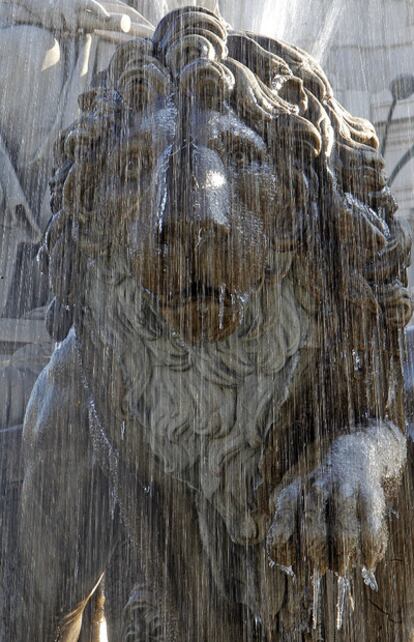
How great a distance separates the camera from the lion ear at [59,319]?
2.06 metres

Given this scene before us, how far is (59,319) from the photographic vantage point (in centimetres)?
209

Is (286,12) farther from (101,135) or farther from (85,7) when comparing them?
(101,135)

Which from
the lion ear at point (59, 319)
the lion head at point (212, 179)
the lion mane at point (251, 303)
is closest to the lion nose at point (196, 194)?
the lion head at point (212, 179)

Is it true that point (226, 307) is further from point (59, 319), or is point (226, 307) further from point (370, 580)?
point (370, 580)

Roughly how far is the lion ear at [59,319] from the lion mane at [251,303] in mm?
113

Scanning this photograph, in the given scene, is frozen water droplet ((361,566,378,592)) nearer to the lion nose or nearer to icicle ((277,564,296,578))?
icicle ((277,564,296,578))

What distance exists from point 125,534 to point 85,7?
3056 mm

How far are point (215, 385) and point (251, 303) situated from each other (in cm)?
20

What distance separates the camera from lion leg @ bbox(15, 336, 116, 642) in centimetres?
211

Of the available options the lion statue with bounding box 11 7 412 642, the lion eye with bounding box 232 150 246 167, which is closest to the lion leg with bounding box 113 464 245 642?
the lion statue with bounding box 11 7 412 642

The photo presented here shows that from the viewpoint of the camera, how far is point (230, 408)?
1.92 meters

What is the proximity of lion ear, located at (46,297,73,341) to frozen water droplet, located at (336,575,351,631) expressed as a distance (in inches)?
33.0

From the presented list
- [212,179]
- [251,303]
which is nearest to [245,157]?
[212,179]

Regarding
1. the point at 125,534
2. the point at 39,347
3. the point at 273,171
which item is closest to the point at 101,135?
the point at 273,171
